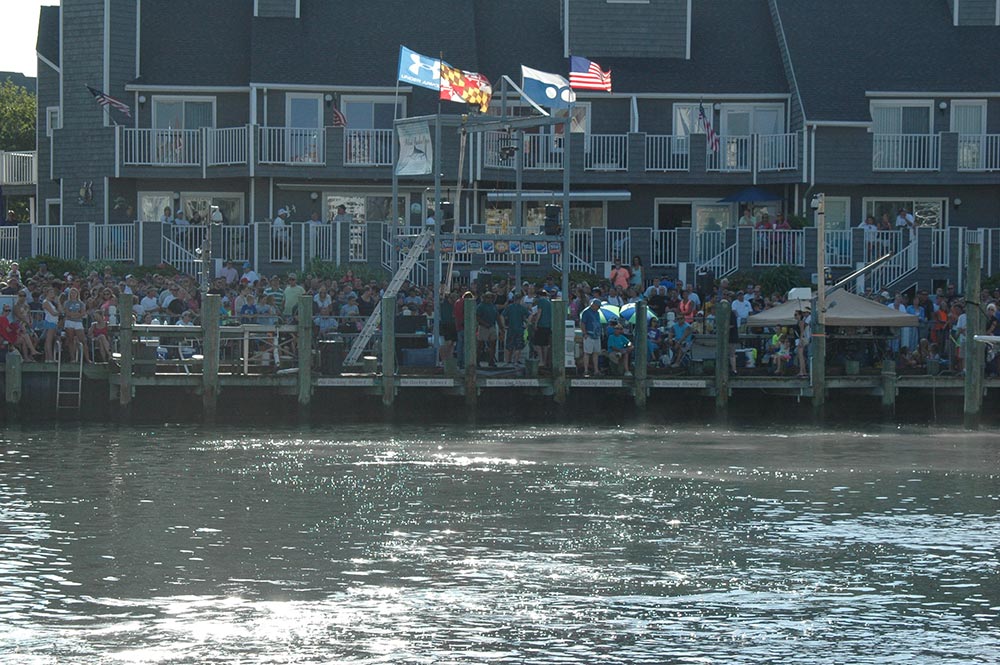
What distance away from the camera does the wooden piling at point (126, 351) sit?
31438 millimetres

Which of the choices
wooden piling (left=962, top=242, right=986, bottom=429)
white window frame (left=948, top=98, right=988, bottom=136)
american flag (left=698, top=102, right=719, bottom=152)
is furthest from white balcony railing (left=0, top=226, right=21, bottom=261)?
white window frame (left=948, top=98, right=988, bottom=136)

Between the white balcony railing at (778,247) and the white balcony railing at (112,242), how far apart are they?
15767 mm

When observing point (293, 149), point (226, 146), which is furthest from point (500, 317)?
point (226, 146)

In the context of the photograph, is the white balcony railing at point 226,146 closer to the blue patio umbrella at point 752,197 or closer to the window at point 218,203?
the window at point 218,203

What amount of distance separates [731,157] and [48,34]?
20.5 metres

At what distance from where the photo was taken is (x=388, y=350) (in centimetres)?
3222

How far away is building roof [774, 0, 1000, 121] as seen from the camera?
47438mm

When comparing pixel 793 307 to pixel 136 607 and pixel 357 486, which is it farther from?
pixel 136 607

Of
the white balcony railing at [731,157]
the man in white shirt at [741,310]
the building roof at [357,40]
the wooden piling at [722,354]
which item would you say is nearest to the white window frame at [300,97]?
the building roof at [357,40]

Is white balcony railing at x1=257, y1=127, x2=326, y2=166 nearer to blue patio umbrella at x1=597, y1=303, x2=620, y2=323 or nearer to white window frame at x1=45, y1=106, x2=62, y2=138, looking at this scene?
white window frame at x1=45, y1=106, x2=62, y2=138

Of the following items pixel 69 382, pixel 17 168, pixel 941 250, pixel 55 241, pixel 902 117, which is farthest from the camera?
pixel 17 168

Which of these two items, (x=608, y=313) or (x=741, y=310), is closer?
(x=608, y=313)

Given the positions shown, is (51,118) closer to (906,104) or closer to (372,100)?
(372,100)

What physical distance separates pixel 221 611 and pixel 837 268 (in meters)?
27.3
